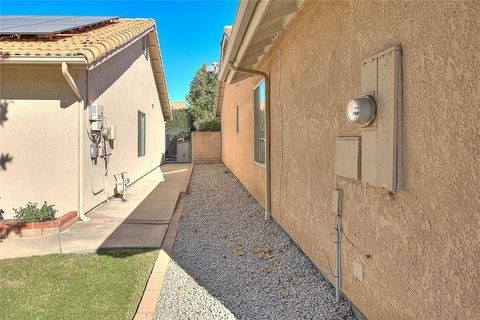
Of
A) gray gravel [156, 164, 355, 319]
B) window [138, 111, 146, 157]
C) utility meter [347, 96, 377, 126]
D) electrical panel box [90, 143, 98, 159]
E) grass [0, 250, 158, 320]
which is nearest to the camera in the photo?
utility meter [347, 96, 377, 126]

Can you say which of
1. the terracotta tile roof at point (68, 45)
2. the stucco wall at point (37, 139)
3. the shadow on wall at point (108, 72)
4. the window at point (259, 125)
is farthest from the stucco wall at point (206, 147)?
the stucco wall at point (37, 139)

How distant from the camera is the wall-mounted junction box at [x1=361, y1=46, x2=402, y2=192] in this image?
7.96 feet

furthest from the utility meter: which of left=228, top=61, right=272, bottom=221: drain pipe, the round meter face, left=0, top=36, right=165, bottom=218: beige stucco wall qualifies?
left=0, top=36, right=165, bottom=218: beige stucco wall

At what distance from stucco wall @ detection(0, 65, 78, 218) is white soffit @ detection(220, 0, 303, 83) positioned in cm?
356

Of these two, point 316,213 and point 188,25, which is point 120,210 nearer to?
point 316,213

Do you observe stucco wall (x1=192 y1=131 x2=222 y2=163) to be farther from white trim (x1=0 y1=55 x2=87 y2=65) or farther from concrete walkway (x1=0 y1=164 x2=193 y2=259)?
white trim (x1=0 y1=55 x2=87 y2=65)

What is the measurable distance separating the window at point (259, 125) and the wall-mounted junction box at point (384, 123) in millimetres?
5051

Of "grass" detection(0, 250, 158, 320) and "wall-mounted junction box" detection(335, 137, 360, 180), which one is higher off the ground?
"wall-mounted junction box" detection(335, 137, 360, 180)

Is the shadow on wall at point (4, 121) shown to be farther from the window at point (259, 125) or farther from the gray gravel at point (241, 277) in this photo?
the window at point (259, 125)

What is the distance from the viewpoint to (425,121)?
2.16 metres

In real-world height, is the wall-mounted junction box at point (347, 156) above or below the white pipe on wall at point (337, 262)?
above

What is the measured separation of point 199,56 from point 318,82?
117ft

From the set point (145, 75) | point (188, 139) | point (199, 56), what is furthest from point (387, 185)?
point (199, 56)

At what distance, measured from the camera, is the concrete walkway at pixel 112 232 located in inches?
212
